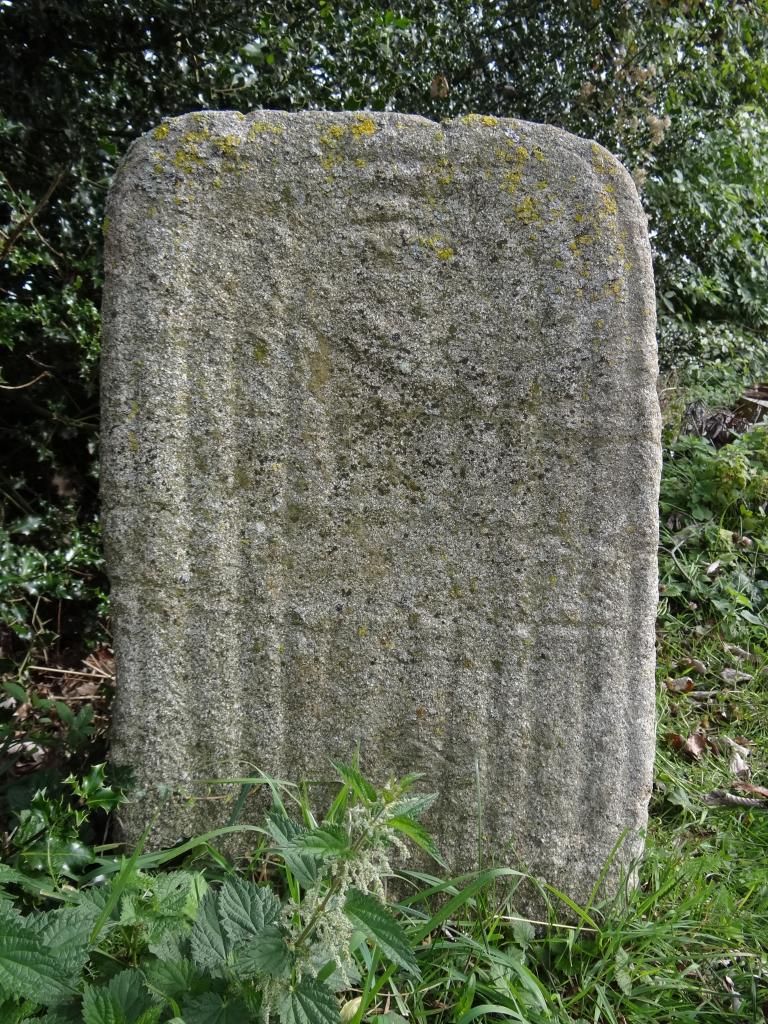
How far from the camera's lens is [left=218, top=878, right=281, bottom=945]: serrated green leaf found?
1037 mm

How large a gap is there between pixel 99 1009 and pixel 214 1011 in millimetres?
146

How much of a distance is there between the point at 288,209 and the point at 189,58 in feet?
3.60

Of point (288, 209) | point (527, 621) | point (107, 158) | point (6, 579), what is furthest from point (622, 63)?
point (6, 579)

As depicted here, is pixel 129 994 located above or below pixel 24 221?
below

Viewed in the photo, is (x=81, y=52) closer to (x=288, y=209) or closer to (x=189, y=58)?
(x=189, y=58)

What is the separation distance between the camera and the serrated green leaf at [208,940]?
1.07 m

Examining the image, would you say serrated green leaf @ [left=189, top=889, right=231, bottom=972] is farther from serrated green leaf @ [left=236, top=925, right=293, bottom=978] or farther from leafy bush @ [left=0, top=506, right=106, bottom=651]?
leafy bush @ [left=0, top=506, right=106, bottom=651]

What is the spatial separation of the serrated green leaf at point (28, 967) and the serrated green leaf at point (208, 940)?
176 millimetres

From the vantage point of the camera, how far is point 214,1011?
997 mm

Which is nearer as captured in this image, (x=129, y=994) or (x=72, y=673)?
(x=129, y=994)

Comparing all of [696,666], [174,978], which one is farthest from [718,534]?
[174,978]

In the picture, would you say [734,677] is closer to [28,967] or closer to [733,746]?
[733,746]

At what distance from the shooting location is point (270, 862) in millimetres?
1499

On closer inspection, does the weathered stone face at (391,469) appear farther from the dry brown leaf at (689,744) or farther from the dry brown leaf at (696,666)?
the dry brown leaf at (696,666)
